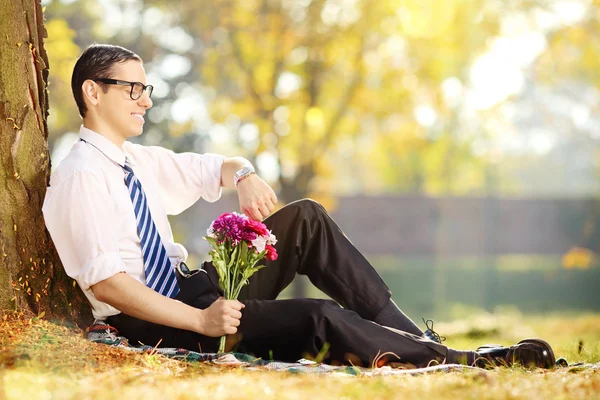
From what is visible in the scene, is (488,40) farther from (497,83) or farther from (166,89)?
(166,89)

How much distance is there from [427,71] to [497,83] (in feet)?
14.3

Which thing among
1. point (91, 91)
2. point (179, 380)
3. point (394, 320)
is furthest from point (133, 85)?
point (394, 320)

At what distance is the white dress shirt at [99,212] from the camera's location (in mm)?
3049

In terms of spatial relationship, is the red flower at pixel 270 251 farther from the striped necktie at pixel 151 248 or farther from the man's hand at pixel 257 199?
the striped necktie at pixel 151 248

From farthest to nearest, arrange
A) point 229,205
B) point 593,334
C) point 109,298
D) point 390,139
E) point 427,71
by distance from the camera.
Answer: point 229,205 → point 390,139 → point 427,71 → point 593,334 → point 109,298

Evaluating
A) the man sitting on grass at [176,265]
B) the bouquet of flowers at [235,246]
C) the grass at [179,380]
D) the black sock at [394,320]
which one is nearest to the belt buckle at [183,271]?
the man sitting on grass at [176,265]

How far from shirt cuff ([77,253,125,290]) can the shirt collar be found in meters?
0.51

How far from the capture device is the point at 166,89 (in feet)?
36.2

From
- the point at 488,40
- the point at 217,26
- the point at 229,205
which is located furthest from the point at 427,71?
the point at 229,205

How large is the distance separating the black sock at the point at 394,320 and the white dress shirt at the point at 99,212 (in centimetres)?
99

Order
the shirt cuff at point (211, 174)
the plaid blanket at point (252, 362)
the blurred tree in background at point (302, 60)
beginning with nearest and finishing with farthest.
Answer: the plaid blanket at point (252, 362) < the shirt cuff at point (211, 174) < the blurred tree in background at point (302, 60)

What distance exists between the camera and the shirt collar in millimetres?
3340

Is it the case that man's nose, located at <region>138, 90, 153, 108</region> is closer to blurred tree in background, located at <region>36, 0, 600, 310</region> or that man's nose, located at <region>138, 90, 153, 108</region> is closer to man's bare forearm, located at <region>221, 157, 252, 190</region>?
man's bare forearm, located at <region>221, 157, 252, 190</region>

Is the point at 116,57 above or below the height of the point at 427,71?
below
